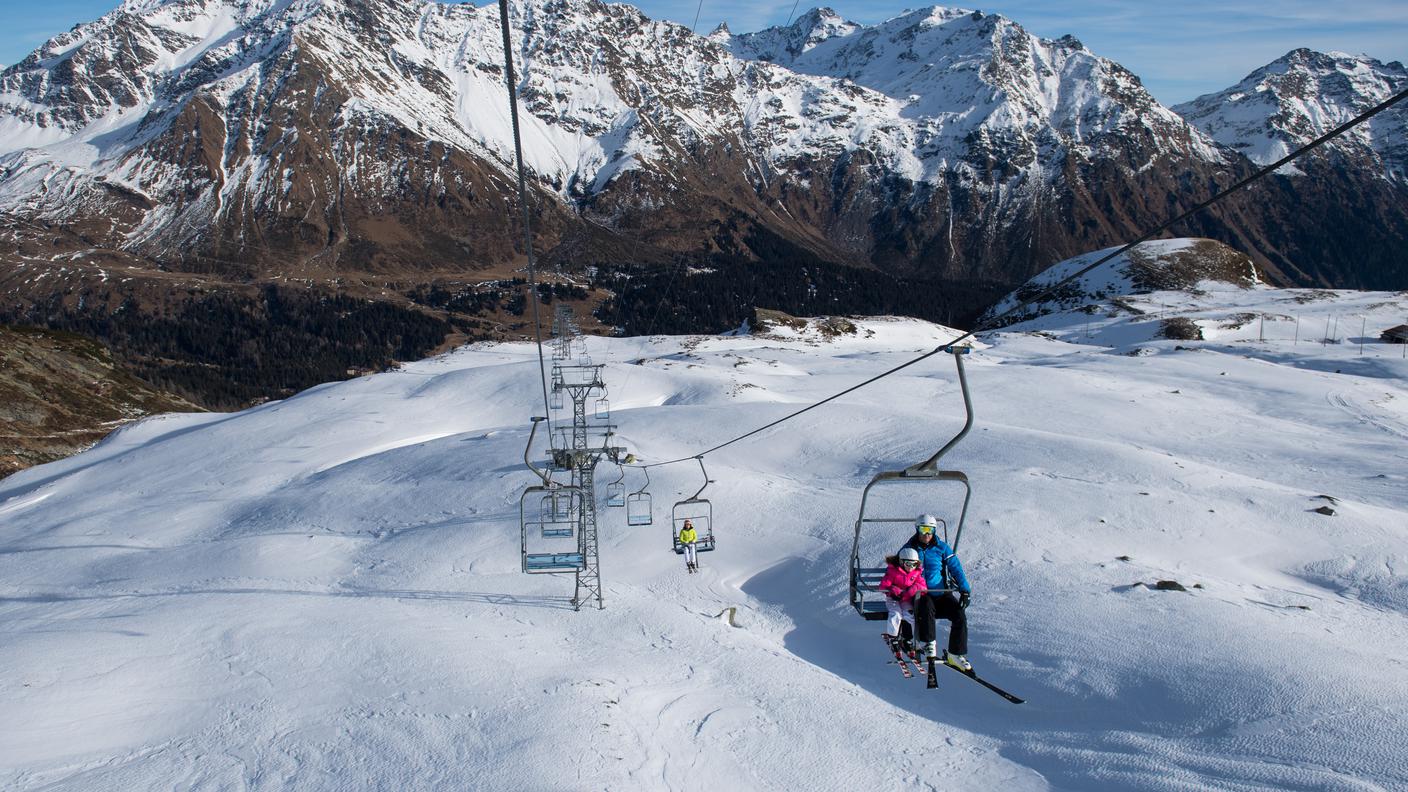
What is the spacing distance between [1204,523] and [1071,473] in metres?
5.75

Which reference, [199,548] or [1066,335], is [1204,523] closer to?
[199,548]

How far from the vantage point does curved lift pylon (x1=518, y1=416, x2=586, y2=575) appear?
2352cm

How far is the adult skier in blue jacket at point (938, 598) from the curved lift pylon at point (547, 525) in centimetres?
1160

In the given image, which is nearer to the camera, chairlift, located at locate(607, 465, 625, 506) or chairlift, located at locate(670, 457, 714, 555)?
chairlift, located at locate(670, 457, 714, 555)

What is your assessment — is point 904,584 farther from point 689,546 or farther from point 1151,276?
point 1151,276

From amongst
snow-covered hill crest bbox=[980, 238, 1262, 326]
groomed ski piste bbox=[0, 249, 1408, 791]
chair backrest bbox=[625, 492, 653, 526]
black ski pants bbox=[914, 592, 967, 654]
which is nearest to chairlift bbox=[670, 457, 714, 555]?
groomed ski piste bbox=[0, 249, 1408, 791]

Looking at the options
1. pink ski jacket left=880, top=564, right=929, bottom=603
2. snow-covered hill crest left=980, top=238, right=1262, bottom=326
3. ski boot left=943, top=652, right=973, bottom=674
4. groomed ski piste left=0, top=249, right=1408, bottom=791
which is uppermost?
snow-covered hill crest left=980, top=238, right=1262, bottom=326

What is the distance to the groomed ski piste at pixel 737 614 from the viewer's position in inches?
639

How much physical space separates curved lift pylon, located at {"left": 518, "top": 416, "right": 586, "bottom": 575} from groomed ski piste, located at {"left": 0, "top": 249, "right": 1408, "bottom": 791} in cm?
85

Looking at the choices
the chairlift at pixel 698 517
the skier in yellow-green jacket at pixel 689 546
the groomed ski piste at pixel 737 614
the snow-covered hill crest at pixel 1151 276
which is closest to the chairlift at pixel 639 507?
the groomed ski piste at pixel 737 614

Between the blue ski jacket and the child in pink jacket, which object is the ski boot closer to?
the child in pink jacket

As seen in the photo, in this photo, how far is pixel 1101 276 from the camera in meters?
131

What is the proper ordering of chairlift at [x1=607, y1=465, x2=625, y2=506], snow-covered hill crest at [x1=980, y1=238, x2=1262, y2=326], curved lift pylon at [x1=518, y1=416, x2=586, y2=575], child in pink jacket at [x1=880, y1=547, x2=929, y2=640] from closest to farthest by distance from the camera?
child in pink jacket at [x1=880, y1=547, x2=929, y2=640], curved lift pylon at [x1=518, y1=416, x2=586, y2=575], chairlift at [x1=607, y1=465, x2=625, y2=506], snow-covered hill crest at [x1=980, y1=238, x2=1262, y2=326]

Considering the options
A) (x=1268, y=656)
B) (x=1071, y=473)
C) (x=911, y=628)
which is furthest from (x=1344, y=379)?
(x=911, y=628)
